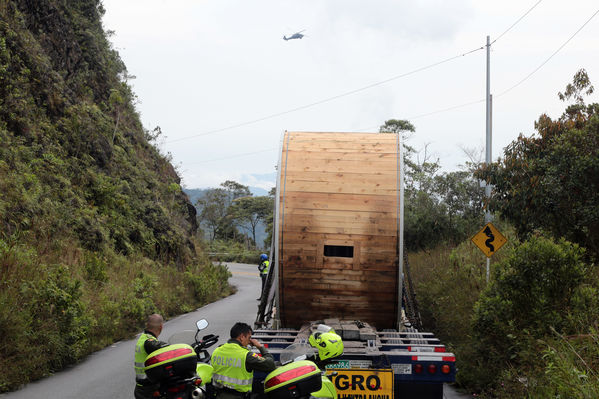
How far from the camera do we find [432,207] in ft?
79.8

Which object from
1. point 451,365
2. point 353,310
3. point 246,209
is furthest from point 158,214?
point 246,209

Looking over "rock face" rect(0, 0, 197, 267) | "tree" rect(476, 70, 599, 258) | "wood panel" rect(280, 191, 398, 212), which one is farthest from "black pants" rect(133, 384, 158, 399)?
"rock face" rect(0, 0, 197, 267)

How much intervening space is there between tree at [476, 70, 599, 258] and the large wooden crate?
4.12 m

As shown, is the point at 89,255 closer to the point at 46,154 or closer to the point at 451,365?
the point at 46,154

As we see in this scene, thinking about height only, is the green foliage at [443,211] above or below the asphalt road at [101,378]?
above

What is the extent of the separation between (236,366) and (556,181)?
26.6 feet

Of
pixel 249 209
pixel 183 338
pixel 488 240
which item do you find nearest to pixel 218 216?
pixel 249 209

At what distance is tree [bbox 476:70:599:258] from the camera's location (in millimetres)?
10516

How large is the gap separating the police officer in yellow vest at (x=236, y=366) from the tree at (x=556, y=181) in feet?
24.0

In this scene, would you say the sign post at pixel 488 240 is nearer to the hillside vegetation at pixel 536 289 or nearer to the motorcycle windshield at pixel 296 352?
the hillside vegetation at pixel 536 289

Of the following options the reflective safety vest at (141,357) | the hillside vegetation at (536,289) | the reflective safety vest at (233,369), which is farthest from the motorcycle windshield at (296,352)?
the hillside vegetation at (536,289)

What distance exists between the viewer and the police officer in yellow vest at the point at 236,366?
17.1 feet

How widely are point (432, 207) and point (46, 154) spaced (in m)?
14.5

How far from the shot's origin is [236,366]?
523cm
